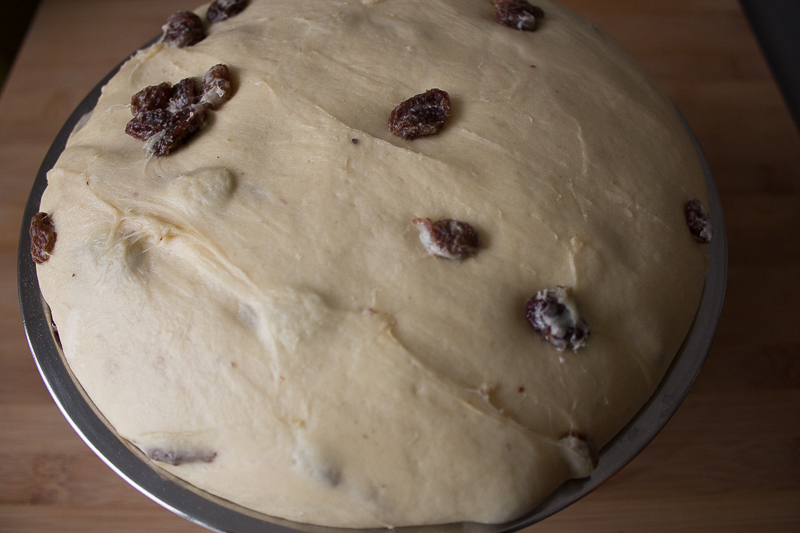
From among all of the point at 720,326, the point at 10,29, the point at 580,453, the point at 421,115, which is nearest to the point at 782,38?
the point at 720,326

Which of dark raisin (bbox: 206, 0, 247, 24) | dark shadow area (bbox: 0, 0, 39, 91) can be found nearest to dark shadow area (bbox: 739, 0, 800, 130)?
dark raisin (bbox: 206, 0, 247, 24)

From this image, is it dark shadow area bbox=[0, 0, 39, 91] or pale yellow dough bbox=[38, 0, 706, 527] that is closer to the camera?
pale yellow dough bbox=[38, 0, 706, 527]

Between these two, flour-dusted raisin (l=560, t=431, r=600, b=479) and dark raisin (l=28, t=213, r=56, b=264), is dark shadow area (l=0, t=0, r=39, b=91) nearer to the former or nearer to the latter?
dark raisin (l=28, t=213, r=56, b=264)

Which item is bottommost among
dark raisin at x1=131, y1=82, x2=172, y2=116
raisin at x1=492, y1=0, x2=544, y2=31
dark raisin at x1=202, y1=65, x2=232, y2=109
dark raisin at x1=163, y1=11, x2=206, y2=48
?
dark raisin at x1=131, y1=82, x2=172, y2=116

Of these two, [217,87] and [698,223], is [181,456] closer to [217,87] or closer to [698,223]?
[217,87]

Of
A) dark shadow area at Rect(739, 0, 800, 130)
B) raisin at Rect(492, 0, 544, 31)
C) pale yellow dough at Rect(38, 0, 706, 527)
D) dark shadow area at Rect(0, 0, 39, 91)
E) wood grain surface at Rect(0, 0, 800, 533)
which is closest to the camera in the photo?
pale yellow dough at Rect(38, 0, 706, 527)

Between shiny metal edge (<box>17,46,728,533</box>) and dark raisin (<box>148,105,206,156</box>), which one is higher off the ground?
dark raisin (<box>148,105,206,156</box>)

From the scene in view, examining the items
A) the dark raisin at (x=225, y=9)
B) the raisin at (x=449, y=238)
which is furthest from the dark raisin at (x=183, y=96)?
the raisin at (x=449, y=238)
